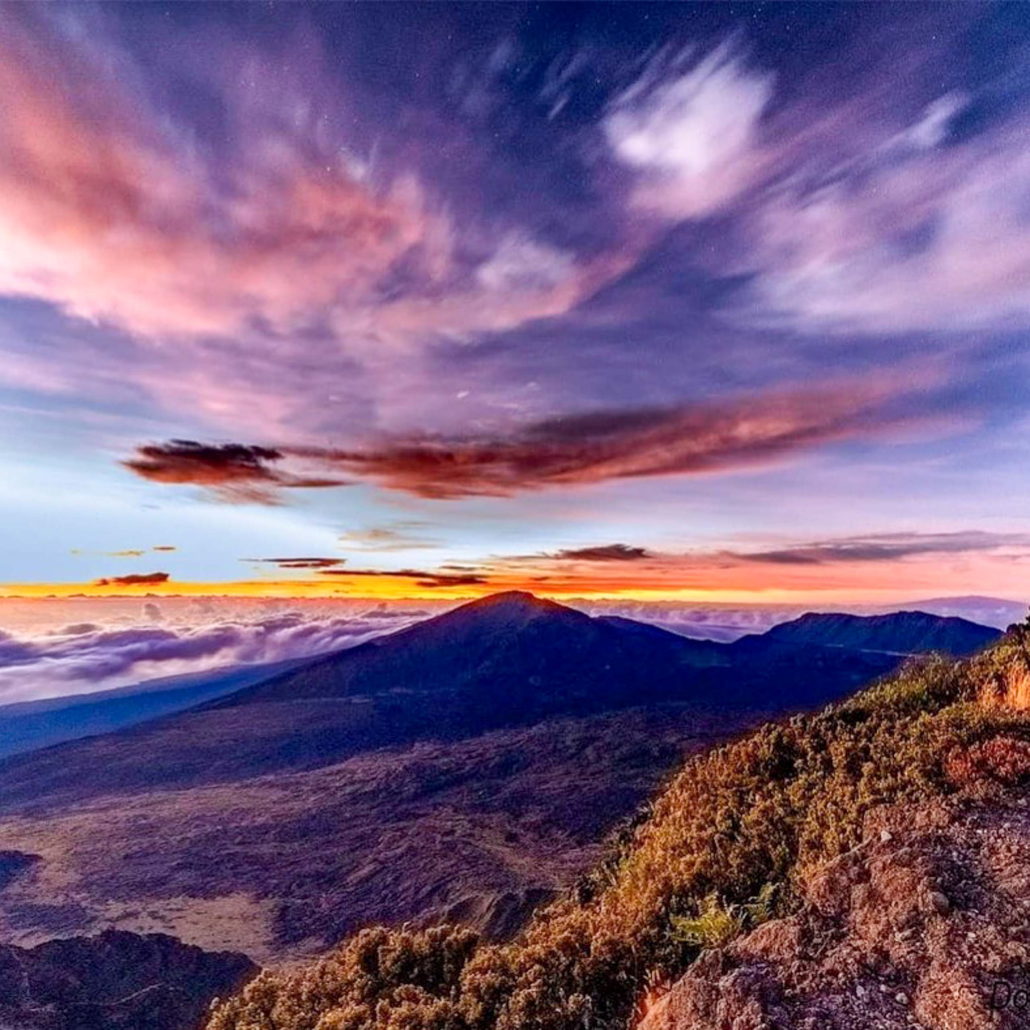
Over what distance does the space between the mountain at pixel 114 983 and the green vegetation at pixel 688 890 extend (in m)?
28.2

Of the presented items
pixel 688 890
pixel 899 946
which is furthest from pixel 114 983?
pixel 899 946

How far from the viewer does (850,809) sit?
7.25 metres

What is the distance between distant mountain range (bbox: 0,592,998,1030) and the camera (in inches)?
2363

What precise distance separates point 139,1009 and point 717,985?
111 ft

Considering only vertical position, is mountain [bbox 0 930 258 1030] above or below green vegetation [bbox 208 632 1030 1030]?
below

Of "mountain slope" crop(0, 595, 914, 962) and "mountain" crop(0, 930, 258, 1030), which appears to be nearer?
"mountain" crop(0, 930, 258, 1030)

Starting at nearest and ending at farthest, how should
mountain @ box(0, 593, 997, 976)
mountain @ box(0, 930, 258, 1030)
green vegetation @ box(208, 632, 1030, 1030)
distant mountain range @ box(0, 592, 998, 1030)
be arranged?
1. green vegetation @ box(208, 632, 1030, 1030)
2. mountain @ box(0, 930, 258, 1030)
3. mountain @ box(0, 593, 997, 976)
4. distant mountain range @ box(0, 592, 998, 1030)

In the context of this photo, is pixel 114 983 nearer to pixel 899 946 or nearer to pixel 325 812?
pixel 899 946

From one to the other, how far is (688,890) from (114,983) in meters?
39.8

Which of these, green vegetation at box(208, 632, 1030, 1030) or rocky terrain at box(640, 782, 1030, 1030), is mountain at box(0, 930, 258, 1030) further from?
rocky terrain at box(640, 782, 1030, 1030)

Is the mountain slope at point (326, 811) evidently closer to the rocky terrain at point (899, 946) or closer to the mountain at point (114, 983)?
the mountain at point (114, 983)

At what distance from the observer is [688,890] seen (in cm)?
763

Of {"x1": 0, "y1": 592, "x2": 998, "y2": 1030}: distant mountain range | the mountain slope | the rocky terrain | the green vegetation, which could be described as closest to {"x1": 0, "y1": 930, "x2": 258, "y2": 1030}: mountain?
{"x1": 0, "y1": 592, "x2": 998, "y2": 1030}: distant mountain range

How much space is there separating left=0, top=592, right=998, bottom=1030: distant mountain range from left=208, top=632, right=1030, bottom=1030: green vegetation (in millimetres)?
11049
